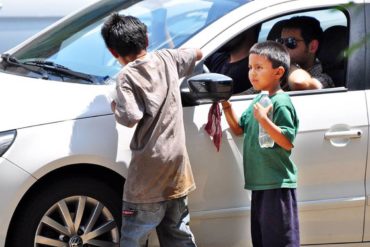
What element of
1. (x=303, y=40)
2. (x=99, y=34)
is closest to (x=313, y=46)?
(x=303, y=40)

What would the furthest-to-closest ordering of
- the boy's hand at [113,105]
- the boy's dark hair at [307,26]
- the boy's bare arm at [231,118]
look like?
the boy's dark hair at [307,26]
the boy's bare arm at [231,118]
the boy's hand at [113,105]

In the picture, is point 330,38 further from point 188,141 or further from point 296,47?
point 188,141

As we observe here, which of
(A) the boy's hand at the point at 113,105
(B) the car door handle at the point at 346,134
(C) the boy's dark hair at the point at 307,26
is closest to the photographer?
(A) the boy's hand at the point at 113,105

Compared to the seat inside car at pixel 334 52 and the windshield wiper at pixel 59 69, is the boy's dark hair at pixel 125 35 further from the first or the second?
the seat inside car at pixel 334 52

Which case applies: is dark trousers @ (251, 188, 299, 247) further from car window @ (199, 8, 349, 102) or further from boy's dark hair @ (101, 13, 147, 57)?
boy's dark hair @ (101, 13, 147, 57)

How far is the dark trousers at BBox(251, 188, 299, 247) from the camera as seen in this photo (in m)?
3.88

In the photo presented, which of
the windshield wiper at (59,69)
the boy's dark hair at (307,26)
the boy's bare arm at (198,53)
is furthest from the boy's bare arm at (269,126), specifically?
the windshield wiper at (59,69)

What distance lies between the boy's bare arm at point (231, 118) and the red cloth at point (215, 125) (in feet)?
0.18

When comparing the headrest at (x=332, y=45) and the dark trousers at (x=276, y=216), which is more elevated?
the headrest at (x=332, y=45)

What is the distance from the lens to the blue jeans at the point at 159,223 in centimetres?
368

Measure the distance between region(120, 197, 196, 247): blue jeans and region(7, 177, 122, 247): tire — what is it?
0.60 feet

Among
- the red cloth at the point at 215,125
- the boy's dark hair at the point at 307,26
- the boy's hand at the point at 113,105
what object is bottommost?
the red cloth at the point at 215,125

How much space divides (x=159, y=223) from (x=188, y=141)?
439 mm

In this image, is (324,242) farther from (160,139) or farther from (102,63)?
(102,63)
